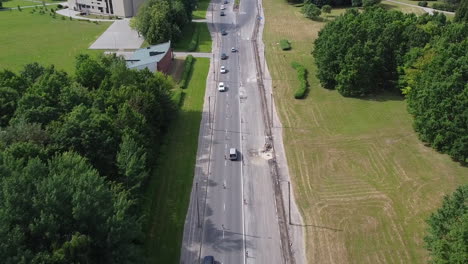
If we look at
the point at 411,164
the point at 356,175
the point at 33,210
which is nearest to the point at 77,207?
the point at 33,210

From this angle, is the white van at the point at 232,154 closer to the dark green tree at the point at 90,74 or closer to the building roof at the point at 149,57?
the dark green tree at the point at 90,74

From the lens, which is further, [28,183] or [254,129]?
[254,129]

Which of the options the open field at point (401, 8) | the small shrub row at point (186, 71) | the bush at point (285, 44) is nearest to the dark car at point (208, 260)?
the small shrub row at point (186, 71)

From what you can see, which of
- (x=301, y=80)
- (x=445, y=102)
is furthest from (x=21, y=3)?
(x=445, y=102)

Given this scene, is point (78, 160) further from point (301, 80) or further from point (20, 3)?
point (20, 3)

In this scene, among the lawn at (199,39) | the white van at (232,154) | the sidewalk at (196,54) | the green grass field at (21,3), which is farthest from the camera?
the green grass field at (21,3)

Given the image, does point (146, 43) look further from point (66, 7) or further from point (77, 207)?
point (77, 207)
